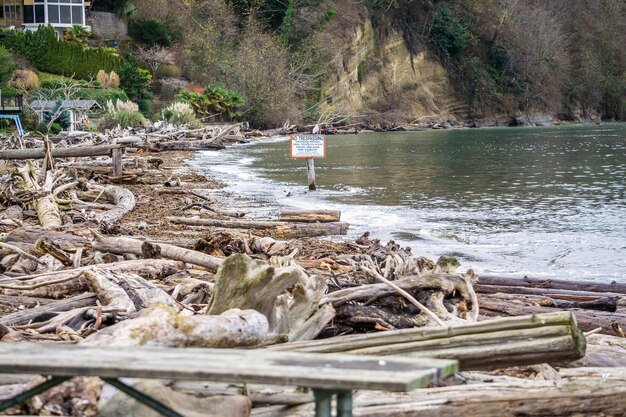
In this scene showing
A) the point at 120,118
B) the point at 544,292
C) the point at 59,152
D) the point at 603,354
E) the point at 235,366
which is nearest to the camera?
the point at 235,366

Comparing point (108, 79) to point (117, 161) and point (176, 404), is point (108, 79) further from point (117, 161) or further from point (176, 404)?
point (176, 404)

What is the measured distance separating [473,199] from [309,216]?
858 cm

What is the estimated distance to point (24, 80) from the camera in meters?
52.0

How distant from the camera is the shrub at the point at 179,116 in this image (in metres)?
52.5

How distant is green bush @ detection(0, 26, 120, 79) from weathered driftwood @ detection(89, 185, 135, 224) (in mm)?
43543

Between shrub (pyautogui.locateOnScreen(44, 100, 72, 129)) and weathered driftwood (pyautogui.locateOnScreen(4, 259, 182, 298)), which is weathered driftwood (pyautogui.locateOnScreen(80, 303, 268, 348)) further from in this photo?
shrub (pyautogui.locateOnScreen(44, 100, 72, 129))

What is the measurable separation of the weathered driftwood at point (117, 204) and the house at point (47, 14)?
53605mm

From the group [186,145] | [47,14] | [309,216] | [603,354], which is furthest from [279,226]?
[47,14]

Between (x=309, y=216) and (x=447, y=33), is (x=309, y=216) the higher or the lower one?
the lower one

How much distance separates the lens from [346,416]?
3.00 m

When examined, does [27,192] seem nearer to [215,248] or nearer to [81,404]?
[215,248]

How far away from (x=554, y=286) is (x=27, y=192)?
9.01m

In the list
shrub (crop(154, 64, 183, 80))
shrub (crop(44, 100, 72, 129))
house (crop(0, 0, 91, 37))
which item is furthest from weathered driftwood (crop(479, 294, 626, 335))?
house (crop(0, 0, 91, 37))

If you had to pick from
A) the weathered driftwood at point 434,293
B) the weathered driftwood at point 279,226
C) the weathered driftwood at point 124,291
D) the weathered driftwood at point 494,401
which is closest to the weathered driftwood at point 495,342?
the weathered driftwood at point 494,401
